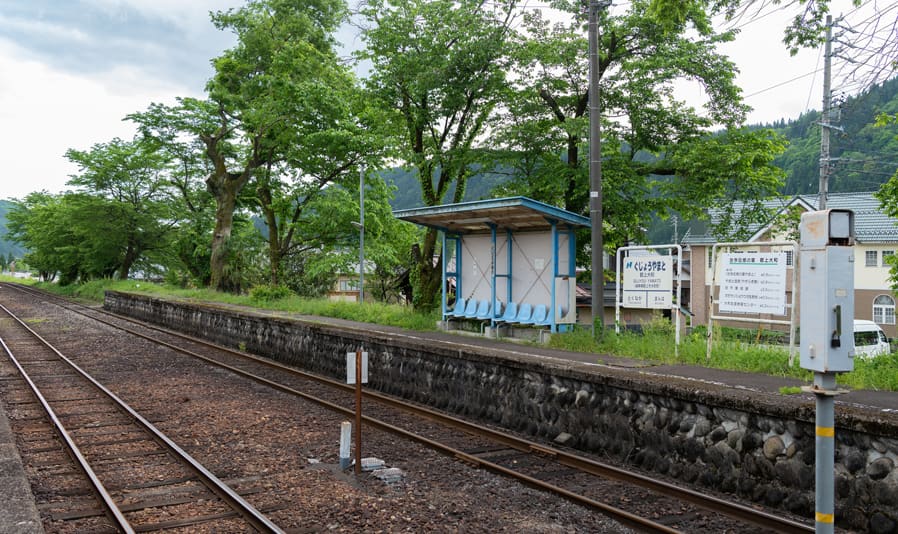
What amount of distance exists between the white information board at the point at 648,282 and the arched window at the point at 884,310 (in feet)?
103

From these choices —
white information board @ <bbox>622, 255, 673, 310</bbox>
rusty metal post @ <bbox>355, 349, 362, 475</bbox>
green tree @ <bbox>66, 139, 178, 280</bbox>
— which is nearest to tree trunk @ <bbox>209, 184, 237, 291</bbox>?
green tree @ <bbox>66, 139, 178, 280</bbox>

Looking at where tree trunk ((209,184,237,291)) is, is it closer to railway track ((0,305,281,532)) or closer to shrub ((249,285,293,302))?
shrub ((249,285,293,302))

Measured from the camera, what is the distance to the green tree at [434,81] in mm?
15898

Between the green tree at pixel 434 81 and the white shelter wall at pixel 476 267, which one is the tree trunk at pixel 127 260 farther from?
the white shelter wall at pixel 476 267

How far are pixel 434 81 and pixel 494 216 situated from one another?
16.9ft

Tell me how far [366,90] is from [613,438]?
42.9ft

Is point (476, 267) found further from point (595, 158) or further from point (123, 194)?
point (123, 194)

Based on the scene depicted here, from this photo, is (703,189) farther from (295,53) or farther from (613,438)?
Result: (295,53)

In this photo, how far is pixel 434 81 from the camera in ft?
53.0

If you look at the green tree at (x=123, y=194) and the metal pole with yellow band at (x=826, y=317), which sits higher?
the green tree at (x=123, y=194)

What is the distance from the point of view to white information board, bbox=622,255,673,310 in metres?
10.1

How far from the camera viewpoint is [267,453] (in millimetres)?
7668

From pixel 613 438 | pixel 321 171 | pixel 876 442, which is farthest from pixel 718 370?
pixel 321 171

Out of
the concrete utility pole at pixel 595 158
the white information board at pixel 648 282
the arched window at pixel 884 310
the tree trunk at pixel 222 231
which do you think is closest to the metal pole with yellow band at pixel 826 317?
the white information board at pixel 648 282
